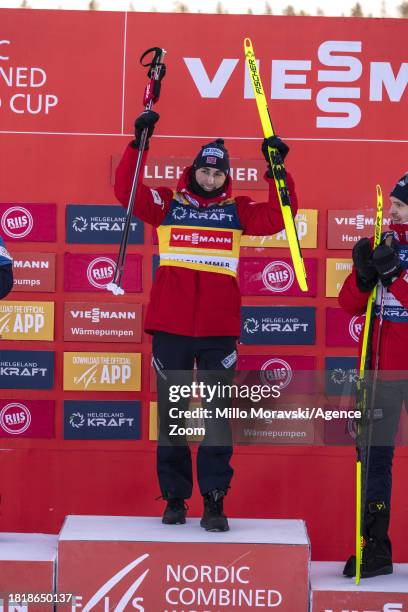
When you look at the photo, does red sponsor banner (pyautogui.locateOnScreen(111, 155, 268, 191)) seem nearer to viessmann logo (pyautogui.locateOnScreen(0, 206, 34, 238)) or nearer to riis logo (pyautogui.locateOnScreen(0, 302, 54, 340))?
viessmann logo (pyautogui.locateOnScreen(0, 206, 34, 238))

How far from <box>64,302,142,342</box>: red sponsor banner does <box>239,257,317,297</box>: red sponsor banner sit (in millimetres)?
497

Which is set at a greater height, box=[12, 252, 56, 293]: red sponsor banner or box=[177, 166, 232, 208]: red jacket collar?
box=[177, 166, 232, 208]: red jacket collar

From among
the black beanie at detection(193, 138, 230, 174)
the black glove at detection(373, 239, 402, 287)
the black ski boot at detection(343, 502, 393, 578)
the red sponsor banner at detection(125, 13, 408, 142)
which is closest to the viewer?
the black glove at detection(373, 239, 402, 287)

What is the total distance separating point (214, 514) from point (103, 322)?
1.24 metres

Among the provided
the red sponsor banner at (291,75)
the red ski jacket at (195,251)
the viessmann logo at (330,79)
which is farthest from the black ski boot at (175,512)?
the viessmann logo at (330,79)

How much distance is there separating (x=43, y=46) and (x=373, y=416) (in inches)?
88.4

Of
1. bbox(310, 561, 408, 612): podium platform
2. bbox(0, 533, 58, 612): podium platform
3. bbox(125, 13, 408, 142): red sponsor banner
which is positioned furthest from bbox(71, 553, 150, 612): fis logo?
bbox(125, 13, 408, 142): red sponsor banner

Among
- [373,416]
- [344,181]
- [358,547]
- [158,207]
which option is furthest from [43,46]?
[358,547]

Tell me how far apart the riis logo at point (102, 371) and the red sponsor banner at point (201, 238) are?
895 mm

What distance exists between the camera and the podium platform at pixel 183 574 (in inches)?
142

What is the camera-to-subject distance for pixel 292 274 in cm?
479

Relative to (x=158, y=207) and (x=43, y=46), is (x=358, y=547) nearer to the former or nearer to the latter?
(x=158, y=207)

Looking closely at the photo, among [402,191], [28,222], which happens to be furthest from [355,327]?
[28,222]

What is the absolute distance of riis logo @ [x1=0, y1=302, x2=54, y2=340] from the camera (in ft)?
15.6
